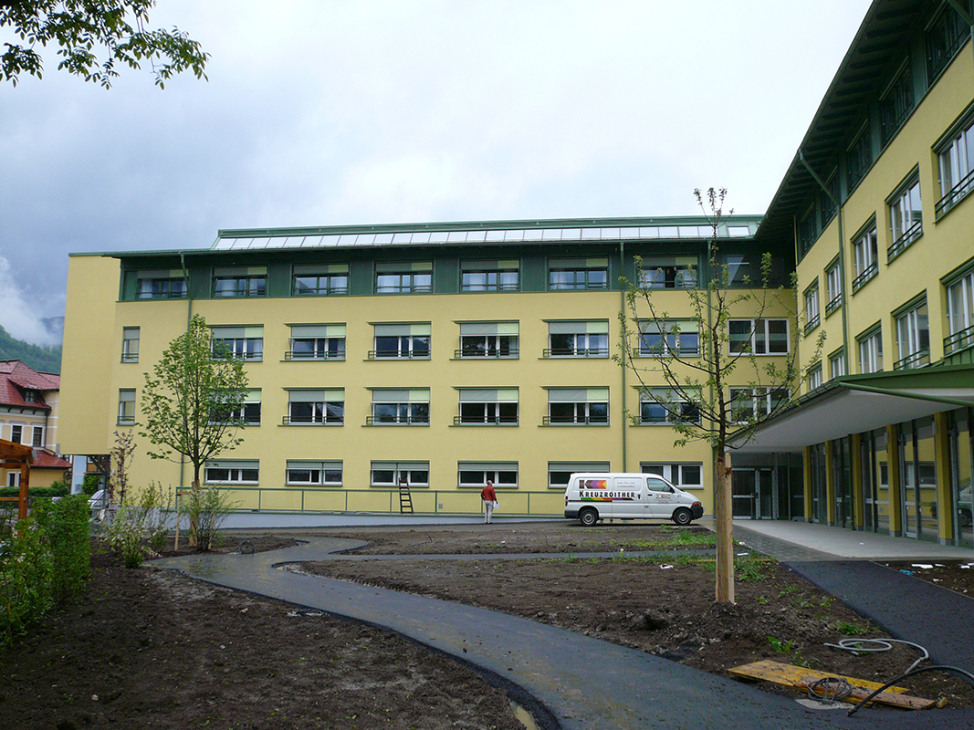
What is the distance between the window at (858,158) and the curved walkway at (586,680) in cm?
1878

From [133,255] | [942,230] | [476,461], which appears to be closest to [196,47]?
[942,230]

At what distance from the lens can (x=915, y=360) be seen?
20.1m

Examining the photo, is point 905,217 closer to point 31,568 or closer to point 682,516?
point 682,516

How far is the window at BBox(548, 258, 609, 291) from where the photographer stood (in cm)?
3806

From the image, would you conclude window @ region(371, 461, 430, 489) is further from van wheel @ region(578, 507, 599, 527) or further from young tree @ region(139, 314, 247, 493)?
young tree @ region(139, 314, 247, 493)

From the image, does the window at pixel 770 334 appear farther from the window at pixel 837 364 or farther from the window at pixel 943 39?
the window at pixel 943 39

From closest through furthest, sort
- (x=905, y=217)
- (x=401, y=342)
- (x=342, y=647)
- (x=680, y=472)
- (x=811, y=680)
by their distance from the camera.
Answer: (x=811, y=680), (x=342, y=647), (x=905, y=217), (x=680, y=472), (x=401, y=342)

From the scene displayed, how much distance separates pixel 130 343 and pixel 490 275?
59.2 ft

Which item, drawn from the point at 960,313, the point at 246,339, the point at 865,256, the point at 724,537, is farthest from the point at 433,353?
the point at 724,537

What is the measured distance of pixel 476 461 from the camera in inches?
1452

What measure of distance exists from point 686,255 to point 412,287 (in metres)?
12.5

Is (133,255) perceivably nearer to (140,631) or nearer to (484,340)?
(484,340)

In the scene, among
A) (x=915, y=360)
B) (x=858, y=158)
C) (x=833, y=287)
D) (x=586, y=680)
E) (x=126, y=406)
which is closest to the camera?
(x=586, y=680)

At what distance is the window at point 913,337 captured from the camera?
19672 millimetres
